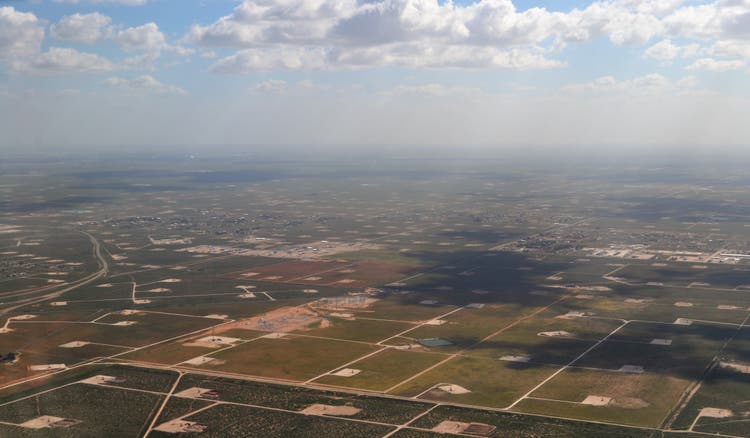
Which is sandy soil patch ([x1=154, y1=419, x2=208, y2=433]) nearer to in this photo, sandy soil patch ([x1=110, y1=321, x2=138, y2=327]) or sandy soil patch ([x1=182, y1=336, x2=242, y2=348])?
sandy soil patch ([x1=182, y1=336, x2=242, y2=348])

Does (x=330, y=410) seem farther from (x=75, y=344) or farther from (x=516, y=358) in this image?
(x=75, y=344)

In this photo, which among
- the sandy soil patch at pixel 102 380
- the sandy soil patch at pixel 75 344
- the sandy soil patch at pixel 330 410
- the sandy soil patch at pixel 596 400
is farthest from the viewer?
the sandy soil patch at pixel 75 344

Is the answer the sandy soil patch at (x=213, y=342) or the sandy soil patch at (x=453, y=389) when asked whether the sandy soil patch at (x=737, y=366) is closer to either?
the sandy soil patch at (x=453, y=389)

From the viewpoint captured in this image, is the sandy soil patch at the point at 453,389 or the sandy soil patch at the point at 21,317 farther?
the sandy soil patch at the point at 21,317

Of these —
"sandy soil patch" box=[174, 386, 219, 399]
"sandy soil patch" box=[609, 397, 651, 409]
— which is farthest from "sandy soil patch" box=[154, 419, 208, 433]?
"sandy soil patch" box=[609, 397, 651, 409]

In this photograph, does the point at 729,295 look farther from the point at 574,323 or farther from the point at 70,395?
the point at 70,395

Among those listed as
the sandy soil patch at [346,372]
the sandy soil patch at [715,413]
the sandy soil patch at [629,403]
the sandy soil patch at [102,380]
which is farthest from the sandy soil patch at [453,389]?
the sandy soil patch at [102,380]

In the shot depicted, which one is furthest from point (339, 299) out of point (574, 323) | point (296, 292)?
point (574, 323)
